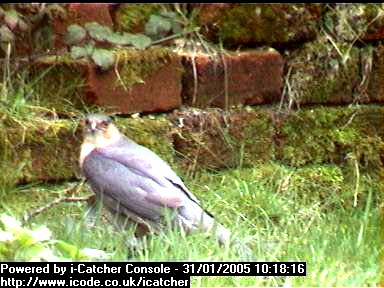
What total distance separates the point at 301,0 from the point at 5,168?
3.76 ft

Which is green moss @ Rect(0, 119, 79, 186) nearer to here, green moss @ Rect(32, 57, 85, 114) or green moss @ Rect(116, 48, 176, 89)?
green moss @ Rect(32, 57, 85, 114)

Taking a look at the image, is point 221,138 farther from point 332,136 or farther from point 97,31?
point 97,31

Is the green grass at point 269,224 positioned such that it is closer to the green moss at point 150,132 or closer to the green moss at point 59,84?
the green moss at point 150,132

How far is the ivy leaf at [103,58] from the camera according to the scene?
385 cm

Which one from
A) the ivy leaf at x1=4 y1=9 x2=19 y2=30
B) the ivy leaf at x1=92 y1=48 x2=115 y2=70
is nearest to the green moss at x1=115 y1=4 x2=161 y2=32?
the ivy leaf at x1=92 y1=48 x2=115 y2=70

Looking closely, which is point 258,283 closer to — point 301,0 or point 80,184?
point 80,184

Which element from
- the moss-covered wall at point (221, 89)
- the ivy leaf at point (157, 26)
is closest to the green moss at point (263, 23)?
the moss-covered wall at point (221, 89)

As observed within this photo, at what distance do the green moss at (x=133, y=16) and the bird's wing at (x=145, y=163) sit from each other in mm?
399

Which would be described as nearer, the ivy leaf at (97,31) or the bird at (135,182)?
the bird at (135,182)

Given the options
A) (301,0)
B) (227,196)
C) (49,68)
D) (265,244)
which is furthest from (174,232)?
(301,0)

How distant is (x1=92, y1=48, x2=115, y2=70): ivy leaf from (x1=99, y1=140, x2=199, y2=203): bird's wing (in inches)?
10.2

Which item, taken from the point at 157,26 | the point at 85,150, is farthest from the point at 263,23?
the point at 85,150

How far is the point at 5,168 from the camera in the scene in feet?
12.5

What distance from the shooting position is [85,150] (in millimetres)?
3844
